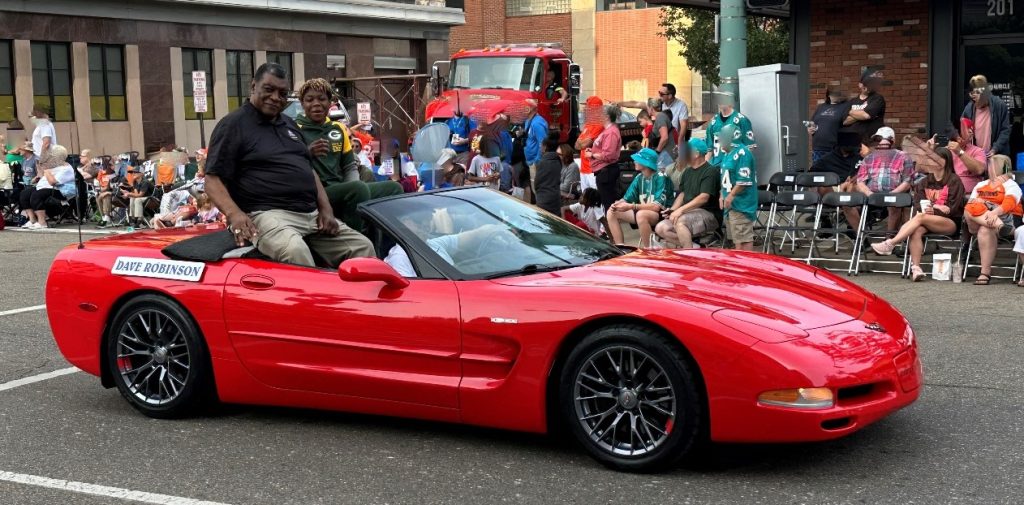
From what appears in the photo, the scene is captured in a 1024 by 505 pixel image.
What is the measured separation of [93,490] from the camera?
5.49m

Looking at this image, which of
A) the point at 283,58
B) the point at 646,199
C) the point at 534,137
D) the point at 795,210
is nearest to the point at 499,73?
the point at 534,137

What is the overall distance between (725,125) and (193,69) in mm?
25613

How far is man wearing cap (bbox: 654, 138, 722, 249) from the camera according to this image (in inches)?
487

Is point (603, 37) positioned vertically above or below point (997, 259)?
above

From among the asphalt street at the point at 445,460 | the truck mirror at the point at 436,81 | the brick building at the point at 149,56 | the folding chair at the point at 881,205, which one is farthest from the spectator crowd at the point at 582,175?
the brick building at the point at 149,56

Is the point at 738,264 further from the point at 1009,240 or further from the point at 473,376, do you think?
the point at 1009,240

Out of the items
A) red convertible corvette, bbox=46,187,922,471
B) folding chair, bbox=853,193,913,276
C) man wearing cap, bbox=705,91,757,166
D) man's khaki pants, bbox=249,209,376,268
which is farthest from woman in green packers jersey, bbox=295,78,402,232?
folding chair, bbox=853,193,913,276

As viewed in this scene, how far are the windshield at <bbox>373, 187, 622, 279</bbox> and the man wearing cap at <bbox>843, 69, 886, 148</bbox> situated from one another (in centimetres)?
932

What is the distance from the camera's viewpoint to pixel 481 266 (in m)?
6.08

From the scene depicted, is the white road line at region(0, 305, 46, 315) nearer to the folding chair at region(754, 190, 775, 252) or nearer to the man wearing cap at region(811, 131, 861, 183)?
the folding chair at region(754, 190, 775, 252)

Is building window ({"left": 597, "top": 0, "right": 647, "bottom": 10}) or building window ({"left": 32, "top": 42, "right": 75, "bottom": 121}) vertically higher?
building window ({"left": 597, "top": 0, "right": 647, "bottom": 10})

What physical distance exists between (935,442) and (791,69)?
33.8 feet

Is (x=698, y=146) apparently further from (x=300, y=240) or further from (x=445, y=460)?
(x=445, y=460)

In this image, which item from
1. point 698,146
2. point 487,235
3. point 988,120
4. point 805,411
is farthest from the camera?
point 988,120
